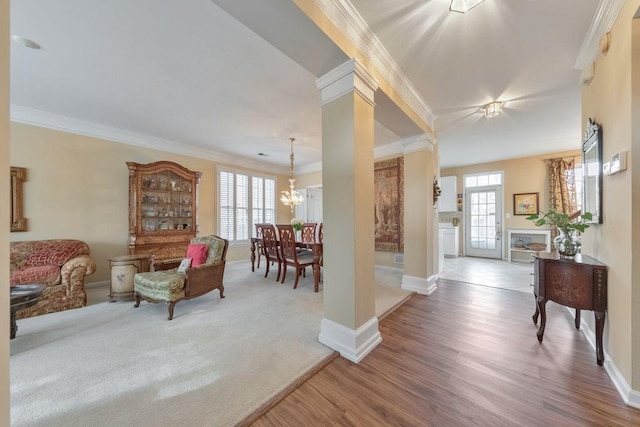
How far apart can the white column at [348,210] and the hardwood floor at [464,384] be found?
0.24m

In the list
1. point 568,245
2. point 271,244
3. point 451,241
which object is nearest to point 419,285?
point 568,245

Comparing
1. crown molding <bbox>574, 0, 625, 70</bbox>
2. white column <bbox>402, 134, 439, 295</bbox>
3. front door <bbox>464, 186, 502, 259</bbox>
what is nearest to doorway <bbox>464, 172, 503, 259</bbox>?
front door <bbox>464, 186, 502, 259</bbox>

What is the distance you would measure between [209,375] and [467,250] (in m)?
7.05

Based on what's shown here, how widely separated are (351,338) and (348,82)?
6.86 ft

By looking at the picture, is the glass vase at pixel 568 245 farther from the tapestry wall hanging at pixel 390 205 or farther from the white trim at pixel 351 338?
the tapestry wall hanging at pixel 390 205

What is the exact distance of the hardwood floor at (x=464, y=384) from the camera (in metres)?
1.32

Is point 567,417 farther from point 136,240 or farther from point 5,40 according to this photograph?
point 136,240

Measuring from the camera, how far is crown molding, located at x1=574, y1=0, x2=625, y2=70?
5.25ft

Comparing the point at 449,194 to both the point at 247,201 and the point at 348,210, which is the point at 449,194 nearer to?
the point at 247,201

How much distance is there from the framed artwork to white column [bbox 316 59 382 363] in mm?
5849

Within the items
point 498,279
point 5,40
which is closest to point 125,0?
point 5,40

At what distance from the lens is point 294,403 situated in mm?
1422

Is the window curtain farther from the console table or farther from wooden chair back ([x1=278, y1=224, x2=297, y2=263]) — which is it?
wooden chair back ([x1=278, y1=224, x2=297, y2=263])

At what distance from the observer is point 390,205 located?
4.93 m
